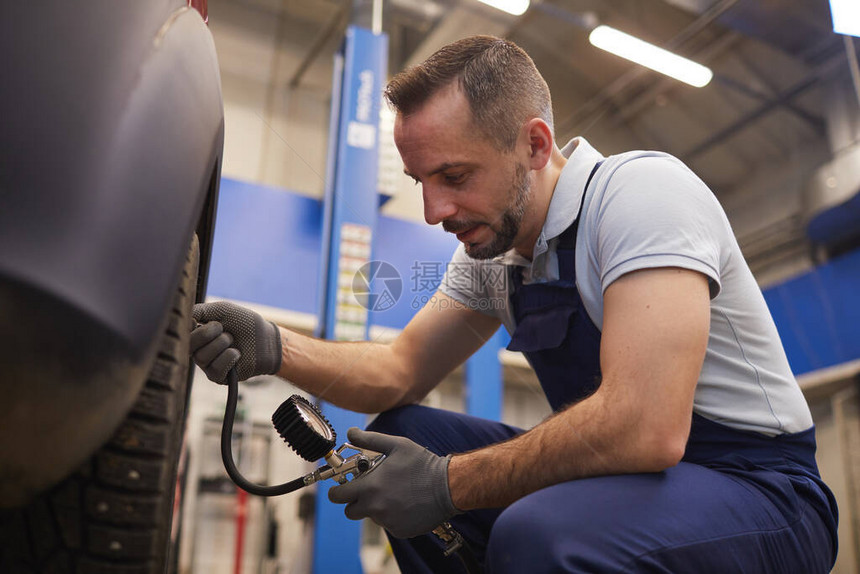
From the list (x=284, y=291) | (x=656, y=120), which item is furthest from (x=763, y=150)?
(x=284, y=291)

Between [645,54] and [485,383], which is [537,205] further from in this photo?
[645,54]

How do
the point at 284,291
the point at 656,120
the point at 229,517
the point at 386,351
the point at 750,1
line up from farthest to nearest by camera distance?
the point at 229,517 → the point at 750,1 → the point at 284,291 → the point at 656,120 → the point at 386,351

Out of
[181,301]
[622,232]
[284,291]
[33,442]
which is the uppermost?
[284,291]

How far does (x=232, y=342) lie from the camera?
88cm

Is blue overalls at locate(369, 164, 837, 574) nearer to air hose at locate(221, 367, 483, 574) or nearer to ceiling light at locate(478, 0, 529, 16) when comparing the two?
air hose at locate(221, 367, 483, 574)

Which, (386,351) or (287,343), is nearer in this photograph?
(287,343)

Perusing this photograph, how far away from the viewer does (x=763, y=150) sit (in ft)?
11.3

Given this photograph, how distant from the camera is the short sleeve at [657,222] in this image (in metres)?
0.75

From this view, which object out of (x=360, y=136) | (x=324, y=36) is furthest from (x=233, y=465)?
(x=324, y=36)

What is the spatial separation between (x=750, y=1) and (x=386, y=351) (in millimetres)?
2362

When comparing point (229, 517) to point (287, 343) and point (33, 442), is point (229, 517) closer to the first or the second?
point (287, 343)

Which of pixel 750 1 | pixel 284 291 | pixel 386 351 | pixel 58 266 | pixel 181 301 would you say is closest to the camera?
pixel 58 266

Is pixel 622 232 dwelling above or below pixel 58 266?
above

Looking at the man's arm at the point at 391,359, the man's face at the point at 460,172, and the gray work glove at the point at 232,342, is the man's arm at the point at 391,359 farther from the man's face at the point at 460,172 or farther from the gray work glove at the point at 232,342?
the man's face at the point at 460,172
